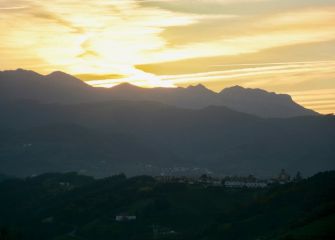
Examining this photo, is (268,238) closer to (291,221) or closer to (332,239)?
Answer: (291,221)

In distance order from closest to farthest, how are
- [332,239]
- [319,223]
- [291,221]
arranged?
1. [332,239]
2. [319,223]
3. [291,221]

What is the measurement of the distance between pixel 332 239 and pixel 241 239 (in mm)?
48559

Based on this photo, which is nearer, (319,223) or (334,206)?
(319,223)

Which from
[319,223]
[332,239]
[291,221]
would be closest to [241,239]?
[291,221]

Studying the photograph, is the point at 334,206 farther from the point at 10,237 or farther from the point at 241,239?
the point at 10,237

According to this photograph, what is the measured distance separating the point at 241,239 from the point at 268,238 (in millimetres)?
17850

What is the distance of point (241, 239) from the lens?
7825 inches

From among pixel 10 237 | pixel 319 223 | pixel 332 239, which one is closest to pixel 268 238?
pixel 319 223

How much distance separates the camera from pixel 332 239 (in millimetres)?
151875

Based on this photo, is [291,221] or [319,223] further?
[291,221]

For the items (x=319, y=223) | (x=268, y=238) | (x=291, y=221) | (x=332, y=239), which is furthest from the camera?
(x=291, y=221)

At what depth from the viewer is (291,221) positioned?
198 meters

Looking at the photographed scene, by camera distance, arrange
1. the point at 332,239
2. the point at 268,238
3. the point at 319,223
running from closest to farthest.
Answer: the point at 332,239 → the point at 319,223 → the point at 268,238

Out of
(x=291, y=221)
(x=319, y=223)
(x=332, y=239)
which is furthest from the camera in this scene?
(x=291, y=221)
